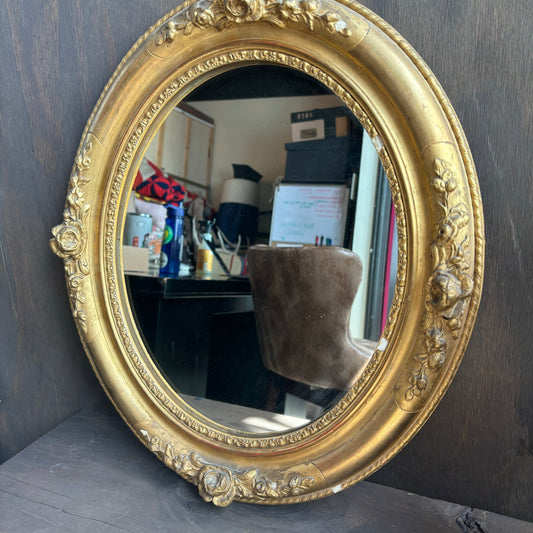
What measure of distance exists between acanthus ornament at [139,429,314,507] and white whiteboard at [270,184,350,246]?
353mm

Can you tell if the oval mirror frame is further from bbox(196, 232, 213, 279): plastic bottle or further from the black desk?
bbox(196, 232, 213, 279): plastic bottle

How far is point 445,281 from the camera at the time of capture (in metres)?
0.58

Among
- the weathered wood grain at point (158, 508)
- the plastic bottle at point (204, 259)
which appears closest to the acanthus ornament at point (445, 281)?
the weathered wood grain at point (158, 508)

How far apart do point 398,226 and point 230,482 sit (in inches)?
18.1

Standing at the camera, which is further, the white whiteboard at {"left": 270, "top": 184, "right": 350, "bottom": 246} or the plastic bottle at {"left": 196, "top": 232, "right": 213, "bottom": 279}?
the plastic bottle at {"left": 196, "top": 232, "right": 213, "bottom": 279}

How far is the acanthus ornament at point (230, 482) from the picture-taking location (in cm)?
68

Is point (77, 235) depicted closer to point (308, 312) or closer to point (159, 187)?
point (159, 187)

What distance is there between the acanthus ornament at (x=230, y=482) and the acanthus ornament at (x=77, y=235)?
0.31 m

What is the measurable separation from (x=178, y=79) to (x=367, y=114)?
0.33 meters

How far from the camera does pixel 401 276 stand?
63cm

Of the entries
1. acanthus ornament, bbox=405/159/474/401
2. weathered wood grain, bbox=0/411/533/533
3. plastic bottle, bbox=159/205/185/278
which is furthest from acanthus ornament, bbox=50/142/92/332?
acanthus ornament, bbox=405/159/474/401

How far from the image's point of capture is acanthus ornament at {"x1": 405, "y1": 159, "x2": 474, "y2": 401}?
59cm

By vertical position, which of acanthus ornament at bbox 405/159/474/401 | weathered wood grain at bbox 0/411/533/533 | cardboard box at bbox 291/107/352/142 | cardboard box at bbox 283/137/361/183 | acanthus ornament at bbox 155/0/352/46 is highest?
acanthus ornament at bbox 155/0/352/46

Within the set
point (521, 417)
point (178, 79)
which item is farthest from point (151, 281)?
point (521, 417)
